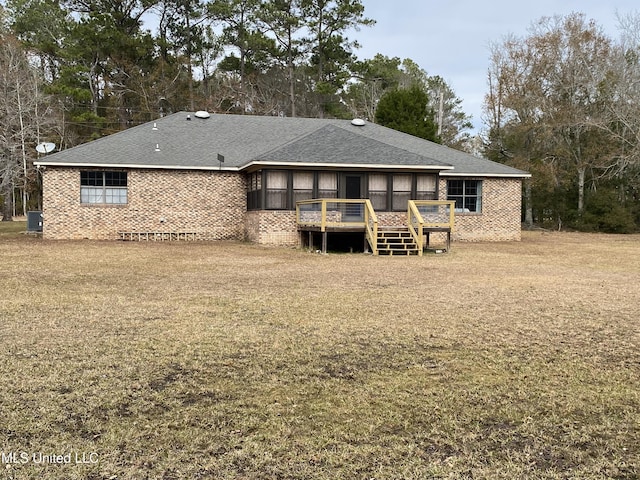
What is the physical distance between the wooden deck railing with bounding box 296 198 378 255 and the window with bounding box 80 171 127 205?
6.90m

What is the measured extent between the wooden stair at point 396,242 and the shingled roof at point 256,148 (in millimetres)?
2720

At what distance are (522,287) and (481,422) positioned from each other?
6.70m

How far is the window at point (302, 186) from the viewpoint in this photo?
64.6ft

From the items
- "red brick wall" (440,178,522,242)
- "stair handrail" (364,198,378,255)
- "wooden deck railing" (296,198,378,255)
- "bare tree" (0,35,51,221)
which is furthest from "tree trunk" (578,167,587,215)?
"bare tree" (0,35,51,221)

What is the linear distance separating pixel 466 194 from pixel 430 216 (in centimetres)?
611

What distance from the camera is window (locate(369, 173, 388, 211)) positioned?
65.7 ft

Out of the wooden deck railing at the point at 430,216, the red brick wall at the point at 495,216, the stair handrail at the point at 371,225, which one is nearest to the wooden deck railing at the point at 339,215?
the stair handrail at the point at 371,225

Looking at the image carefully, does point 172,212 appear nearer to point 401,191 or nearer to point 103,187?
point 103,187

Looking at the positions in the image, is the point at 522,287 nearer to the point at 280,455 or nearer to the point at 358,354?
the point at 358,354

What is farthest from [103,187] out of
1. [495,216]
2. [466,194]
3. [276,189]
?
[495,216]

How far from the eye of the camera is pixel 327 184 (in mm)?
19891

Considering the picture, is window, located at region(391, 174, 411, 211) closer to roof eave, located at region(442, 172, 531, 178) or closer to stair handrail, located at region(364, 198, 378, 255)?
roof eave, located at region(442, 172, 531, 178)

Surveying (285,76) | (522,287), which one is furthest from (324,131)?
(285,76)

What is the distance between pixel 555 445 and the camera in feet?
11.6
